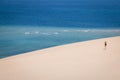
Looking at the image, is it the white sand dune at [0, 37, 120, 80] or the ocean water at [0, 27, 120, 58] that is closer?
the white sand dune at [0, 37, 120, 80]

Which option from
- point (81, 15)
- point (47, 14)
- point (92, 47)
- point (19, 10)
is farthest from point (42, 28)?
point (92, 47)

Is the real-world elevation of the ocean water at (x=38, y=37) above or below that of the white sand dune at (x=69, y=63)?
above

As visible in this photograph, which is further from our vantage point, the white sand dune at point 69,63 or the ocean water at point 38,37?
the ocean water at point 38,37

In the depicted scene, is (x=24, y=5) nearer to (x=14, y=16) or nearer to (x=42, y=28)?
(x=14, y=16)

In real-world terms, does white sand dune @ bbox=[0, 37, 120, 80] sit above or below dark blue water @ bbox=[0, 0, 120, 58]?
below

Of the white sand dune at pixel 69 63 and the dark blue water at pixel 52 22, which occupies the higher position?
the dark blue water at pixel 52 22
